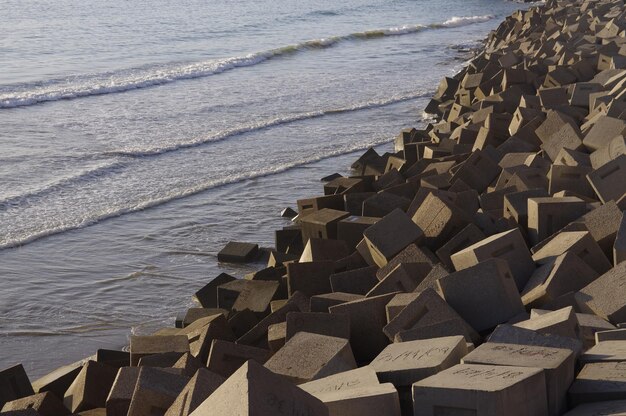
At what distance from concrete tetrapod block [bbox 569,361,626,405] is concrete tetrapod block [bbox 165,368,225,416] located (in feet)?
4.43

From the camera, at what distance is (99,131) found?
45.1 ft

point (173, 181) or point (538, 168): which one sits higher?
point (538, 168)

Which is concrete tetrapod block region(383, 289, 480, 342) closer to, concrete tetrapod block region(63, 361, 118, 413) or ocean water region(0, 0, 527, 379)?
concrete tetrapod block region(63, 361, 118, 413)

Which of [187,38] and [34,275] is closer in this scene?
[34,275]

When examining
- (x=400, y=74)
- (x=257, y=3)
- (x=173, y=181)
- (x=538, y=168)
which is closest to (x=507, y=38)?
(x=400, y=74)

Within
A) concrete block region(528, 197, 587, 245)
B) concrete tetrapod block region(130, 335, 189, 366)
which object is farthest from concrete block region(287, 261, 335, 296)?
concrete block region(528, 197, 587, 245)

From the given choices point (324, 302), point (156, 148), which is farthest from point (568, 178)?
point (156, 148)

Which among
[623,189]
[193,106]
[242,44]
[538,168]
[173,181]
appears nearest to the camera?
[623,189]

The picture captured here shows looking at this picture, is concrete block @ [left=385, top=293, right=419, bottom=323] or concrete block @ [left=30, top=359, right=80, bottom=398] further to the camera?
concrete block @ [left=30, top=359, right=80, bottom=398]

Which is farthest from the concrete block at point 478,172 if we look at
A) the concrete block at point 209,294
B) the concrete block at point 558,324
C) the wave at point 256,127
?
the wave at point 256,127

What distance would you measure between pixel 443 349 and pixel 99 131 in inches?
433

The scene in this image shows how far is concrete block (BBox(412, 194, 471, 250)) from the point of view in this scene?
5.81 metres

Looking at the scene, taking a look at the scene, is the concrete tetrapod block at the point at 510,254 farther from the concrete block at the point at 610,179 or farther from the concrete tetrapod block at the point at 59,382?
the concrete tetrapod block at the point at 59,382

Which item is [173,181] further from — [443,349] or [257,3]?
[257,3]
